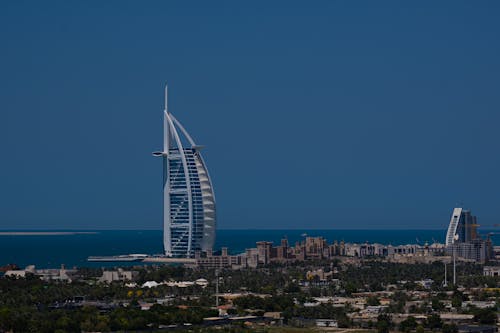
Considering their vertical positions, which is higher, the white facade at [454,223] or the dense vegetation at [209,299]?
the white facade at [454,223]

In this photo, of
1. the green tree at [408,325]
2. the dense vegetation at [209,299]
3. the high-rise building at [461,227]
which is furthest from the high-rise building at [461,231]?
the green tree at [408,325]

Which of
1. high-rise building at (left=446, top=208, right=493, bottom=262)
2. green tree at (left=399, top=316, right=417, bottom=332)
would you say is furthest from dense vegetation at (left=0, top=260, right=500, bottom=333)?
high-rise building at (left=446, top=208, right=493, bottom=262)

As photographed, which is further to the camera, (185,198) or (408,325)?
(185,198)

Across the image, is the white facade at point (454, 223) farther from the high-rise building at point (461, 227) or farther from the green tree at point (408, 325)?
the green tree at point (408, 325)

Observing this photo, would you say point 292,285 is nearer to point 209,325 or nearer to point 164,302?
point 164,302

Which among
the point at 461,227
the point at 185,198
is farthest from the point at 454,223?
the point at 185,198

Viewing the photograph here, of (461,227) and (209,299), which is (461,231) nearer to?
(461,227)

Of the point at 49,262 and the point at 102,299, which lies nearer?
the point at 102,299

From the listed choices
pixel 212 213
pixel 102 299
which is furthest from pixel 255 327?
pixel 212 213

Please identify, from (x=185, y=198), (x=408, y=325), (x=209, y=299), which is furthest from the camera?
(x=185, y=198)
